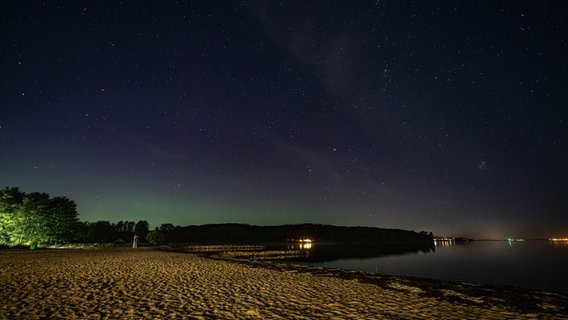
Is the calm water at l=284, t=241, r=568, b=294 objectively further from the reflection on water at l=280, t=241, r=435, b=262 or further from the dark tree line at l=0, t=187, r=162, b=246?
the dark tree line at l=0, t=187, r=162, b=246

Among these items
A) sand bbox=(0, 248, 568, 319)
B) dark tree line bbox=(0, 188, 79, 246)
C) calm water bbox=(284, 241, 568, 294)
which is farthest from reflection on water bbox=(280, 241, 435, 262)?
dark tree line bbox=(0, 188, 79, 246)

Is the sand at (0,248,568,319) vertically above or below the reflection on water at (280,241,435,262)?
above

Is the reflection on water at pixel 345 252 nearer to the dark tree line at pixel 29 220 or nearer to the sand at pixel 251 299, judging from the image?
the sand at pixel 251 299

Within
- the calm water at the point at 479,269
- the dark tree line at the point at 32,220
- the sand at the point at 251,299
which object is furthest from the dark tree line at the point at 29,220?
the calm water at the point at 479,269

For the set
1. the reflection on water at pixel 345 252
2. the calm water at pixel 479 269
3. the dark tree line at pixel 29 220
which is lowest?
the reflection on water at pixel 345 252

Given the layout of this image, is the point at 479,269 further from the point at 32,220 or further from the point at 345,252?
the point at 32,220

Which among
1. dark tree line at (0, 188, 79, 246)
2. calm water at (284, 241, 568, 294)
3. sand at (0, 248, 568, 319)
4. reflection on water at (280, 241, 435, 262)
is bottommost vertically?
reflection on water at (280, 241, 435, 262)

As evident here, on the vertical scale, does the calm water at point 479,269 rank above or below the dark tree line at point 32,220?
below

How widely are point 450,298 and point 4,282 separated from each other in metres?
20.6

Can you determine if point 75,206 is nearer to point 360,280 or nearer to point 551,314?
point 360,280

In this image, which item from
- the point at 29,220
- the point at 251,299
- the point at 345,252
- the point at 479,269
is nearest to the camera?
the point at 251,299

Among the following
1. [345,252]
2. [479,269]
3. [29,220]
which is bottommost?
[345,252]

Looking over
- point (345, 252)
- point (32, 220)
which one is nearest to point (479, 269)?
point (345, 252)

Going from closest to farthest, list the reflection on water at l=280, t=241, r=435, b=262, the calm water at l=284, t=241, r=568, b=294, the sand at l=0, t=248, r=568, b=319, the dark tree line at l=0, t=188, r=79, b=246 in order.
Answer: the sand at l=0, t=248, r=568, b=319, the calm water at l=284, t=241, r=568, b=294, the dark tree line at l=0, t=188, r=79, b=246, the reflection on water at l=280, t=241, r=435, b=262
